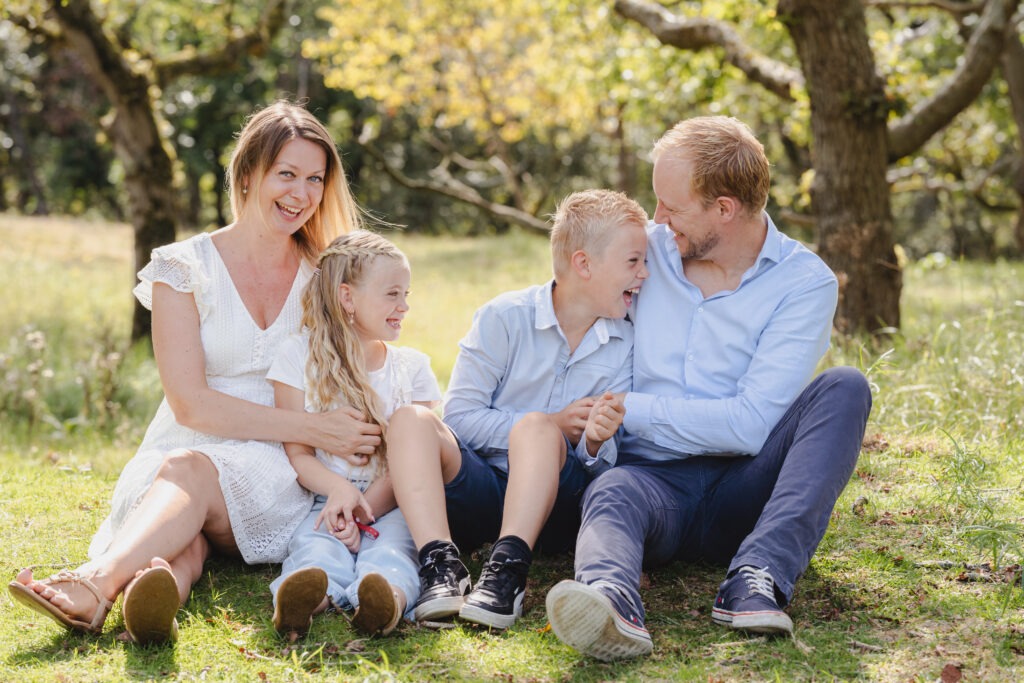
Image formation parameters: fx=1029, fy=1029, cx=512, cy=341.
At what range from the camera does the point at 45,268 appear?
12.8 m

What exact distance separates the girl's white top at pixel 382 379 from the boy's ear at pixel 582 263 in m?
0.62

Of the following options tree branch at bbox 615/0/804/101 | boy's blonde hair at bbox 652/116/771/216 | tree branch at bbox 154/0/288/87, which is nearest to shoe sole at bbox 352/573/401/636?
boy's blonde hair at bbox 652/116/771/216

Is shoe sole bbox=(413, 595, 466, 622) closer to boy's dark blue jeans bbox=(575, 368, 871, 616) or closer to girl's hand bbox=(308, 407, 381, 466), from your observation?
boy's dark blue jeans bbox=(575, 368, 871, 616)

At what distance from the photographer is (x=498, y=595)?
9.59 ft

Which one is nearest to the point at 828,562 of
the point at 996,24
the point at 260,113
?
the point at 260,113

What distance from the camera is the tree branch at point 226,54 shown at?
894 centimetres

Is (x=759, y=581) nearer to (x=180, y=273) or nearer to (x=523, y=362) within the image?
(x=523, y=362)

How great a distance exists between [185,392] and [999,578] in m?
2.63

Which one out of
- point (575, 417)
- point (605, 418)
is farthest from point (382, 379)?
point (605, 418)

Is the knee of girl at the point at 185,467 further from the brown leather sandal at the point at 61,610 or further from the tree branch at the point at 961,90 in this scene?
the tree branch at the point at 961,90

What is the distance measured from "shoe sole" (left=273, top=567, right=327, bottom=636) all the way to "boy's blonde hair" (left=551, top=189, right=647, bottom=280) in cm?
133

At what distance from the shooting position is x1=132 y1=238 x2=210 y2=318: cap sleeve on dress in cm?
351

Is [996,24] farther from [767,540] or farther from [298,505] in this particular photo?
[298,505]

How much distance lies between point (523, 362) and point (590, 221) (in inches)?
20.7
